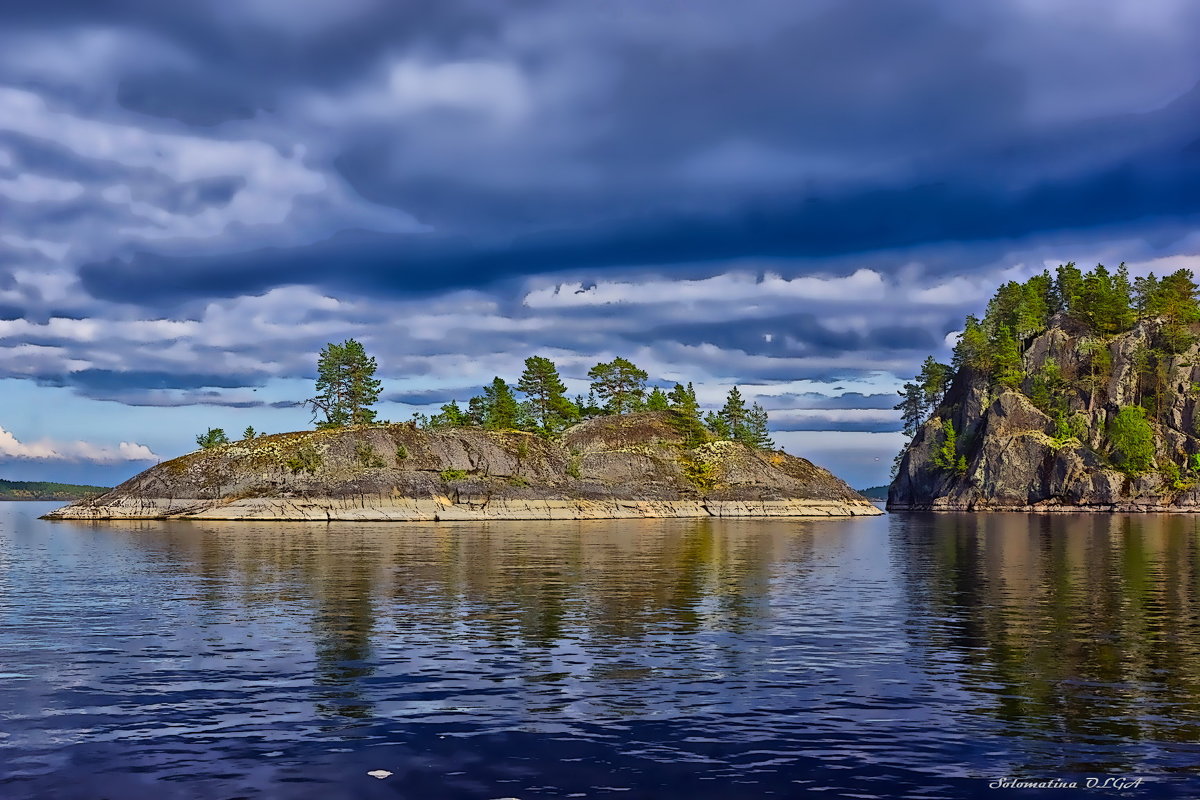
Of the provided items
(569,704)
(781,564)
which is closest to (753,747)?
(569,704)

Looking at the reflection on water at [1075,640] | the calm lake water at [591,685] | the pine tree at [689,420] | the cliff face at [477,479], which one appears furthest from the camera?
the pine tree at [689,420]

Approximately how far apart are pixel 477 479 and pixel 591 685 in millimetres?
130837

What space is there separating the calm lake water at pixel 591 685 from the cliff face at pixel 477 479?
91.6 meters

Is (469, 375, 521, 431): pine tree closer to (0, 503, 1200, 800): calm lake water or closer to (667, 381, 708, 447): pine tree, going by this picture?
(667, 381, 708, 447): pine tree

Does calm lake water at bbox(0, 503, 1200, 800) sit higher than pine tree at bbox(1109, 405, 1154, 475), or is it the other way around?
pine tree at bbox(1109, 405, 1154, 475)

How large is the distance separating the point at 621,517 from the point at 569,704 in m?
138

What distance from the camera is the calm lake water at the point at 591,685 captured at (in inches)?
637

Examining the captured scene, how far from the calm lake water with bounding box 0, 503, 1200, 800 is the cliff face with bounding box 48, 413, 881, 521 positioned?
3606 inches

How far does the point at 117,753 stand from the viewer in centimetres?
1742

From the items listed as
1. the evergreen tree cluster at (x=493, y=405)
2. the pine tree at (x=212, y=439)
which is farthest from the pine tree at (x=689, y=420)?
the pine tree at (x=212, y=439)

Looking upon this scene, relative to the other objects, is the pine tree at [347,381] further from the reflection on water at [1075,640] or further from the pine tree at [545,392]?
the reflection on water at [1075,640]

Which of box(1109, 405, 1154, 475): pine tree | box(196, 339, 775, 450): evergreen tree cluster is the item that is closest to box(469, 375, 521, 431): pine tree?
box(196, 339, 775, 450): evergreen tree cluster

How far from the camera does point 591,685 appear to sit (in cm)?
2319

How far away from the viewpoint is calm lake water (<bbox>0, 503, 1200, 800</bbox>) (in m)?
16.2
